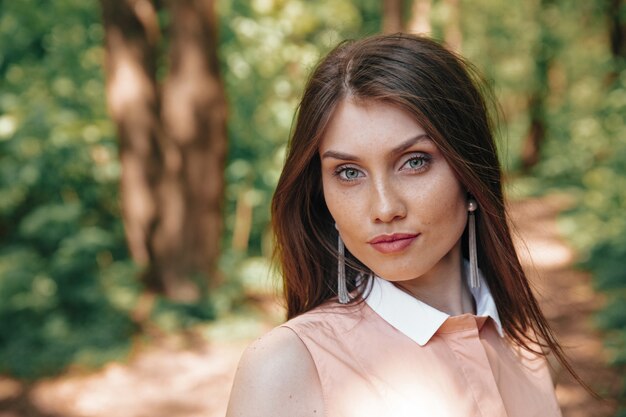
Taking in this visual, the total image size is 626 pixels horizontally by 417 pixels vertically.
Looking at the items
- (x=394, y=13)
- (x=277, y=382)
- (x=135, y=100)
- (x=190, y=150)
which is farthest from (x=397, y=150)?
(x=394, y=13)

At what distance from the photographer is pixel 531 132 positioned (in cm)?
1938

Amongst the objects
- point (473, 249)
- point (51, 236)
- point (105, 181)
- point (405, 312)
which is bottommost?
point (405, 312)

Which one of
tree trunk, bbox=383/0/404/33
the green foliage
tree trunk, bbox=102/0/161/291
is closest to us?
the green foliage

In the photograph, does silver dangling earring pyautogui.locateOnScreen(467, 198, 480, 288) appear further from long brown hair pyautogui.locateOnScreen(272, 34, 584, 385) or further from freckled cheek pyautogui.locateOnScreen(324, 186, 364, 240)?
freckled cheek pyautogui.locateOnScreen(324, 186, 364, 240)

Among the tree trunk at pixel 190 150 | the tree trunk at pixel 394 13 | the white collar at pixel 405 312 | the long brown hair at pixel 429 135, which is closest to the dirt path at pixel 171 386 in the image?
the tree trunk at pixel 190 150

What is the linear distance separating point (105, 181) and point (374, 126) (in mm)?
6617

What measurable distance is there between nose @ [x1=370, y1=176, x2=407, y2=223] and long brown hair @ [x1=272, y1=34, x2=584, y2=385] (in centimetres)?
14

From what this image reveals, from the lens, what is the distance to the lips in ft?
4.60

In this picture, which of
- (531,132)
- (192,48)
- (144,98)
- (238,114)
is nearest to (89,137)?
(144,98)

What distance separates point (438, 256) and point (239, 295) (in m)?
5.50

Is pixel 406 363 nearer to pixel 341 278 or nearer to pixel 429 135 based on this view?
pixel 341 278

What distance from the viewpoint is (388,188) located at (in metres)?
1.37

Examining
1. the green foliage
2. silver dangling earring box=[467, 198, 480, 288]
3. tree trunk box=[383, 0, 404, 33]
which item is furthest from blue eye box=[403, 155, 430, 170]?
tree trunk box=[383, 0, 404, 33]

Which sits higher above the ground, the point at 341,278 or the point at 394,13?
the point at 394,13
